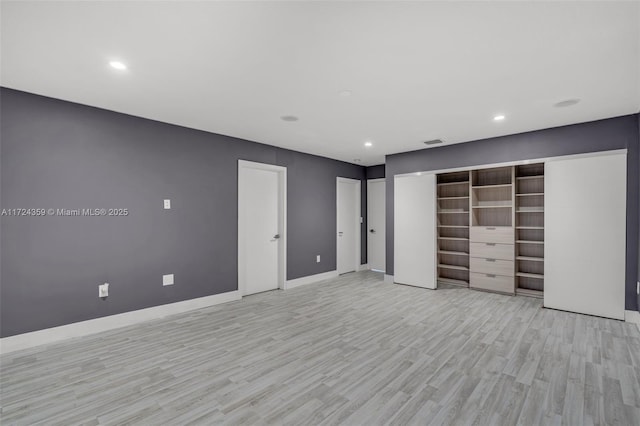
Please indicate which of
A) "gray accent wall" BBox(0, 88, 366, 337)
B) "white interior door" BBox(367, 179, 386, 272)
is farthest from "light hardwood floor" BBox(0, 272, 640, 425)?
"white interior door" BBox(367, 179, 386, 272)

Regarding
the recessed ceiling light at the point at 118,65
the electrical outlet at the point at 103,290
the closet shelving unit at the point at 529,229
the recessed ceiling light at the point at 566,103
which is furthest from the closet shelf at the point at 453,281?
the recessed ceiling light at the point at 118,65

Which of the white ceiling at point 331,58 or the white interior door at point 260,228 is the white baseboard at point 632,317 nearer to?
the white ceiling at point 331,58

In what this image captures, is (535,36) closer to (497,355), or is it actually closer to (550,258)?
(497,355)

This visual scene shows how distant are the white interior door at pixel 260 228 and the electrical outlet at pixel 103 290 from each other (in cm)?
183

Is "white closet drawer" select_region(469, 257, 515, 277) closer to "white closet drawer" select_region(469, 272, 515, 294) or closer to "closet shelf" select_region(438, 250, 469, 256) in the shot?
"white closet drawer" select_region(469, 272, 515, 294)

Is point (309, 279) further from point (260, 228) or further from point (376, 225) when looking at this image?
point (376, 225)

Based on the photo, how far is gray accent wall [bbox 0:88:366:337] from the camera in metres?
3.06

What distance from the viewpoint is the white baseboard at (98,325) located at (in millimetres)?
3025

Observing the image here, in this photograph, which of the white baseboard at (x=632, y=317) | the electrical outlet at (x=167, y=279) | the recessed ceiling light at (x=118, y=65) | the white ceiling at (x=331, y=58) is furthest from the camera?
the electrical outlet at (x=167, y=279)

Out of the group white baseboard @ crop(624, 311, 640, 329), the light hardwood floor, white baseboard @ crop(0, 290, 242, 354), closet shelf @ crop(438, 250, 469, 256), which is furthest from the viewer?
closet shelf @ crop(438, 250, 469, 256)

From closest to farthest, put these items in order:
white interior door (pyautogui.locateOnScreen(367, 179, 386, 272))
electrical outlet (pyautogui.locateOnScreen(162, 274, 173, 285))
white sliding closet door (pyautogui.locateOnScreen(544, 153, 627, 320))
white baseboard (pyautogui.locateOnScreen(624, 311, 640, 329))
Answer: white baseboard (pyautogui.locateOnScreen(624, 311, 640, 329)) → white sliding closet door (pyautogui.locateOnScreen(544, 153, 627, 320)) → electrical outlet (pyautogui.locateOnScreen(162, 274, 173, 285)) → white interior door (pyautogui.locateOnScreen(367, 179, 386, 272))

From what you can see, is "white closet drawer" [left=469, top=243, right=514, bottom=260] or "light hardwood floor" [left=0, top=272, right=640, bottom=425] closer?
"light hardwood floor" [left=0, top=272, right=640, bottom=425]

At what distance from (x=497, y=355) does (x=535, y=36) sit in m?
2.79

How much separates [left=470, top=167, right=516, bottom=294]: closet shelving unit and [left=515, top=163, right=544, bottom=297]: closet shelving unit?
16 cm
